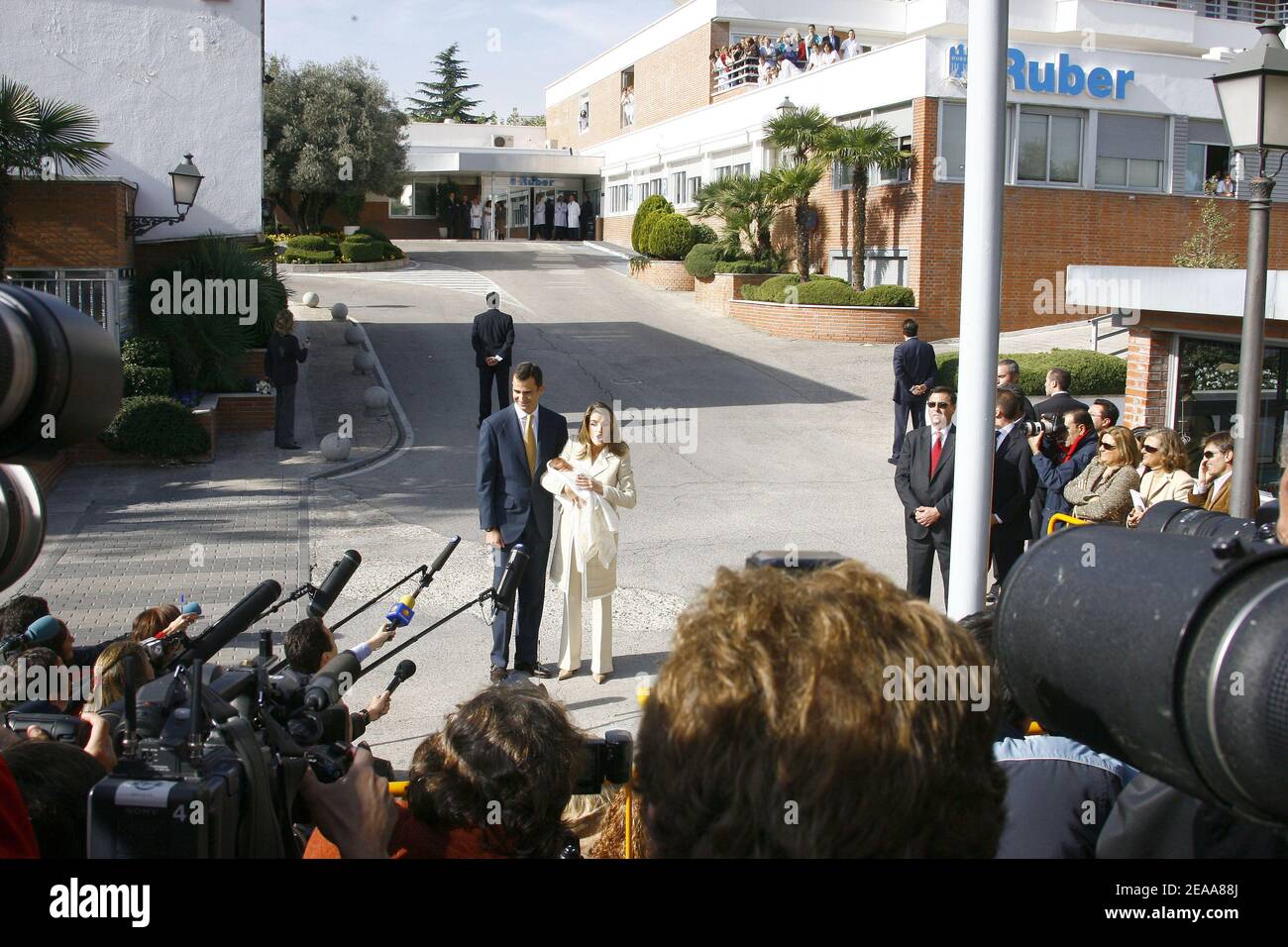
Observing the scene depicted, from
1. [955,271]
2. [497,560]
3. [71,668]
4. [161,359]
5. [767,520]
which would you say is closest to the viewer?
[71,668]

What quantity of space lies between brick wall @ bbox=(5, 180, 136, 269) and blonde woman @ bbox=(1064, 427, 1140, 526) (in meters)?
12.2

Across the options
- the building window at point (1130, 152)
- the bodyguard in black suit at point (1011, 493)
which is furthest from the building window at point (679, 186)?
the bodyguard in black suit at point (1011, 493)

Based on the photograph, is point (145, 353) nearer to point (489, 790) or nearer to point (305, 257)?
point (489, 790)

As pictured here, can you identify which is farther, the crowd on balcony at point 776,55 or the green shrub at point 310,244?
the green shrub at point 310,244

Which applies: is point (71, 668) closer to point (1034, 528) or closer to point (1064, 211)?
point (1034, 528)

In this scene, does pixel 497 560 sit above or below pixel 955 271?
below

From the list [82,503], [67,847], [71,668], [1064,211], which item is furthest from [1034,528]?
[1064,211]

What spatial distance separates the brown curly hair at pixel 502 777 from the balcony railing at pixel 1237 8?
1766 inches

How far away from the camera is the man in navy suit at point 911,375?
46.9 ft

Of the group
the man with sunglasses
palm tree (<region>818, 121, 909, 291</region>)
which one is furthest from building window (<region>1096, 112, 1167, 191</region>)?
the man with sunglasses

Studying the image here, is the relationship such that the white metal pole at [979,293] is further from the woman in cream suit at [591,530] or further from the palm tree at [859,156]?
the palm tree at [859,156]

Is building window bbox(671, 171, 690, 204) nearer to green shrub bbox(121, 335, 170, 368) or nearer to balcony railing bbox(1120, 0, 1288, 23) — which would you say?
balcony railing bbox(1120, 0, 1288, 23)
